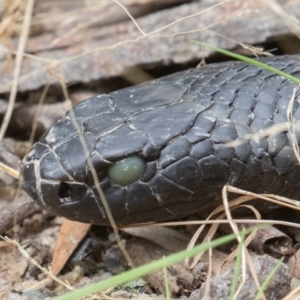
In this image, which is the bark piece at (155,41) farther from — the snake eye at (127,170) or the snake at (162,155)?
the snake eye at (127,170)

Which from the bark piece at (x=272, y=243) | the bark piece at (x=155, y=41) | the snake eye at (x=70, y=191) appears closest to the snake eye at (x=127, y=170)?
the snake eye at (x=70, y=191)

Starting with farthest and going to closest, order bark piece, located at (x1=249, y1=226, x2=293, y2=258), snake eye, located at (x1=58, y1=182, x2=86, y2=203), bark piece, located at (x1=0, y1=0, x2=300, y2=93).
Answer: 1. bark piece, located at (x1=0, y1=0, x2=300, y2=93)
2. bark piece, located at (x1=249, y1=226, x2=293, y2=258)
3. snake eye, located at (x1=58, y1=182, x2=86, y2=203)

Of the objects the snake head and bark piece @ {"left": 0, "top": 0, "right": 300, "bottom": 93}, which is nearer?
the snake head

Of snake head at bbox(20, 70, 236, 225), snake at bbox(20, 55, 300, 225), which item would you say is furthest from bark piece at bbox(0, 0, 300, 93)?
snake head at bbox(20, 70, 236, 225)

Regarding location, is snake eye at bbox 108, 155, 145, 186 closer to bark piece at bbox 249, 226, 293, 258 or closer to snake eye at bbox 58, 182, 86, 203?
snake eye at bbox 58, 182, 86, 203

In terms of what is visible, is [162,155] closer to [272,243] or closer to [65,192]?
[65,192]

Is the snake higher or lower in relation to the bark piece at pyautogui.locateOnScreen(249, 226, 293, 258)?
higher

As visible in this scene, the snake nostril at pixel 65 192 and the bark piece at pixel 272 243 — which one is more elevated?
the snake nostril at pixel 65 192
